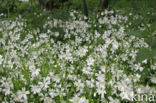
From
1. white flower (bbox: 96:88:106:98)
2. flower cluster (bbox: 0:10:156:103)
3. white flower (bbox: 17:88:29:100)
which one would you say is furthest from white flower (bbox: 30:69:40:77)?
white flower (bbox: 96:88:106:98)

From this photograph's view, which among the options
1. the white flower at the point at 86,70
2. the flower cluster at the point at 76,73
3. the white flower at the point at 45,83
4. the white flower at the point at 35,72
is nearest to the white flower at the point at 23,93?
the flower cluster at the point at 76,73

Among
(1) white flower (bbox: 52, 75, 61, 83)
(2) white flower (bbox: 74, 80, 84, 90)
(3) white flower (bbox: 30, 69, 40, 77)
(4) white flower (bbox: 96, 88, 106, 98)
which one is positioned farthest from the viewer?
(3) white flower (bbox: 30, 69, 40, 77)

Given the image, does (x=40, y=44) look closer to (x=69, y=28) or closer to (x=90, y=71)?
(x=69, y=28)

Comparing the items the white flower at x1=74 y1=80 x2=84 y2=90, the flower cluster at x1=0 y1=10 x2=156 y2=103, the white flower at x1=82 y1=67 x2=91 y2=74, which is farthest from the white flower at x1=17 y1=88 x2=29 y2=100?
the white flower at x1=82 y1=67 x2=91 y2=74

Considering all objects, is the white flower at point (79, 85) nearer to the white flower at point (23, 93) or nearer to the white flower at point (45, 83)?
the white flower at point (45, 83)

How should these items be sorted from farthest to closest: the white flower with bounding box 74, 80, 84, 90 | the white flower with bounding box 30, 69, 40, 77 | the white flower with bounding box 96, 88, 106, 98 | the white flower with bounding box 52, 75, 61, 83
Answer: the white flower with bounding box 30, 69, 40, 77
the white flower with bounding box 52, 75, 61, 83
the white flower with bounding box 74, 80, 84, 90
the white flower with bounding box 96, 88, 106, 98

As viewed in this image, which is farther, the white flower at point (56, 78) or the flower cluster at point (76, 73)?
the white flower at point (56, 78)

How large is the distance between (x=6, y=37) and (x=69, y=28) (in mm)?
1495

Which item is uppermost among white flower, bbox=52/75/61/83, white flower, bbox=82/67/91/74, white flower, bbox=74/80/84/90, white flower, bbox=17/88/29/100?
white flower, bbox=82/67/91/74

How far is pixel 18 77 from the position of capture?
A: 10.7 feet

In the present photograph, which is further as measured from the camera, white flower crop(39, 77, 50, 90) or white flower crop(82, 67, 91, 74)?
white flower crop(82, 67, 91, 74)

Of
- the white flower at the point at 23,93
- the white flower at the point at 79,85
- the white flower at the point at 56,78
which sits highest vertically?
the white flower at the point at 56,78

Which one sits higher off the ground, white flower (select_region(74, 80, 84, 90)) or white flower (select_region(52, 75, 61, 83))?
white flower (select_region(52, 75, 61, 83))

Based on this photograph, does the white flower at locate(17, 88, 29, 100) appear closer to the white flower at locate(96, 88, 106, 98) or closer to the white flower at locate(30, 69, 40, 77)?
the white flower at locate(30, 69, 40, 77)
